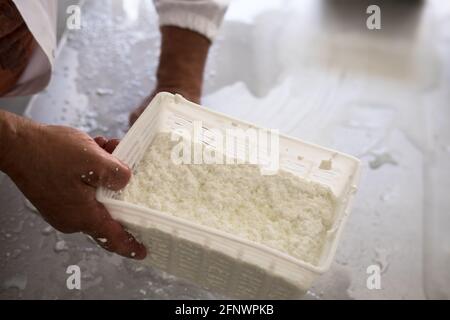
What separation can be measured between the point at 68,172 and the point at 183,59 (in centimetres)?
46

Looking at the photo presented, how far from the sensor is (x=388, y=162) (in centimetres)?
120

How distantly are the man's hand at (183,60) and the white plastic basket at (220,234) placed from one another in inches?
10.8

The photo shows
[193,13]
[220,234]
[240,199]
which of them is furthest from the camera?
[193,13]

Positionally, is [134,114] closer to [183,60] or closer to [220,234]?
[183,60]

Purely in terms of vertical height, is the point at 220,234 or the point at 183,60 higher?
the point at 183,60

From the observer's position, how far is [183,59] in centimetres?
111

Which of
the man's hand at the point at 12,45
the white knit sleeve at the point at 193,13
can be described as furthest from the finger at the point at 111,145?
the white knit sleeve at the point at 193,13

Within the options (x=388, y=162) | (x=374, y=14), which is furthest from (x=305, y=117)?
(x=374, y=14)

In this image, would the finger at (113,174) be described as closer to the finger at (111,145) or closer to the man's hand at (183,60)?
the finger at (111,145)

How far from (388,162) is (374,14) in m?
0.53

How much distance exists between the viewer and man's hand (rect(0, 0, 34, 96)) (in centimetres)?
84

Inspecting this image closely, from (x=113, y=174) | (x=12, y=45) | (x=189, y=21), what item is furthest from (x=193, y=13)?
(x=113, y=174)

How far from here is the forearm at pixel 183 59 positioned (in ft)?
3.61
